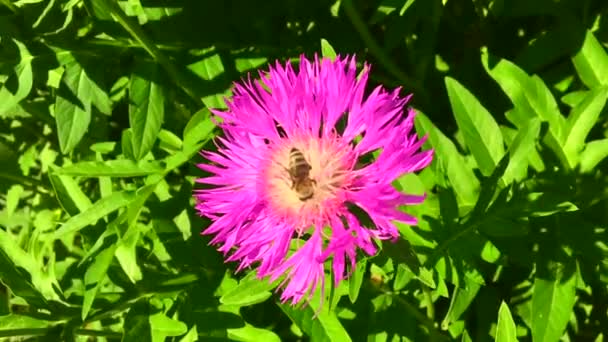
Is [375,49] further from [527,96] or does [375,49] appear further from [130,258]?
[130,258]

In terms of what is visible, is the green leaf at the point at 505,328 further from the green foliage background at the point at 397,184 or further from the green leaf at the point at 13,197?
the green leaf at the point at 13,197

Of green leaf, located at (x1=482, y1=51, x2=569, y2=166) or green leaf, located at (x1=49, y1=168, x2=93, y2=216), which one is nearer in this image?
green leaf, located at (x1=482, y1=51, x2=569, y2=166)

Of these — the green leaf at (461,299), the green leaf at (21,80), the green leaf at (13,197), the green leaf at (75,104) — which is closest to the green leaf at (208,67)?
the green leaf at (75,104)

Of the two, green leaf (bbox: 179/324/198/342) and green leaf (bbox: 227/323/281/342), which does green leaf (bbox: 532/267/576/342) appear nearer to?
green leaf (bbox: 227/323/281/342)

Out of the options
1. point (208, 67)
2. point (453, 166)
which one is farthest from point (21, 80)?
point (453, 166)

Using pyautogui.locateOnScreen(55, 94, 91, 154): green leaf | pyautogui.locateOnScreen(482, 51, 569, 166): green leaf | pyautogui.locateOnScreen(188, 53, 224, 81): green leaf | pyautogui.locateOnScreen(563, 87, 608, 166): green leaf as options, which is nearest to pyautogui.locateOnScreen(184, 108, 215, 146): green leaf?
pyautogui.locateOnScreen(188, 53, 224, 81): green leaf

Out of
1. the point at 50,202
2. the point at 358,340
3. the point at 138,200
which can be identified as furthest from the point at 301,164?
the point at 50,202

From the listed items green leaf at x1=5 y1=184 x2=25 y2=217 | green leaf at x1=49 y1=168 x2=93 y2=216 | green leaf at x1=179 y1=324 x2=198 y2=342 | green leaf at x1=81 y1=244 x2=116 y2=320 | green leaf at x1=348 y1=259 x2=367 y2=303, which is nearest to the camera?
green leaf at x1=348 y1=259 x2=367 y2=303
